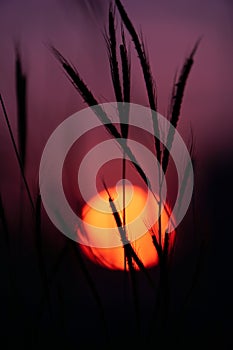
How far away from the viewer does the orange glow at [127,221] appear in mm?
772

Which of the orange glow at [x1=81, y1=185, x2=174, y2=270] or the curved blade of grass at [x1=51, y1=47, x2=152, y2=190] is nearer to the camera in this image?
the curved blade of grass at [x1=51, y1=47, x2=152, y2=190]

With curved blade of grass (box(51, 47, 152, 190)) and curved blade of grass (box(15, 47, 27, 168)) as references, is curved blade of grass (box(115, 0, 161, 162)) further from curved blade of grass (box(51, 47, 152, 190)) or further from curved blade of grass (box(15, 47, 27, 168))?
curved blade of grass (box(15, 47, 27, 168))

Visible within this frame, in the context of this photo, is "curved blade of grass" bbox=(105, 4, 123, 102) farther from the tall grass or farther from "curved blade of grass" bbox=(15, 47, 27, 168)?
"curved blade of grass" bbox=(15, 47, 27, 168)

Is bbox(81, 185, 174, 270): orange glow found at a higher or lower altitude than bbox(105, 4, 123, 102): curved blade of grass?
lower

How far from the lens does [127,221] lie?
80 centimetres

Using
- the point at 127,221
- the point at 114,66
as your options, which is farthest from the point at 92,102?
the point at 127,221

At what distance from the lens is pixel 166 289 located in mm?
660

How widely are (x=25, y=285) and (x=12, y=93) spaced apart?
1.24ft

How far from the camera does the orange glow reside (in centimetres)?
77

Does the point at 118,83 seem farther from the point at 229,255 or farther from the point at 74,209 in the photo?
the point at 229,255

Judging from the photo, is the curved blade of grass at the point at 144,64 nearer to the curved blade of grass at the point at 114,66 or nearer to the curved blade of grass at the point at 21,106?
the curved blade of grass at the point at 114,66

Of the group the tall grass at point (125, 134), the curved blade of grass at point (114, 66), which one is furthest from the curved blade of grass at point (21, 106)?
the curved blade of grass at point (114, 66)

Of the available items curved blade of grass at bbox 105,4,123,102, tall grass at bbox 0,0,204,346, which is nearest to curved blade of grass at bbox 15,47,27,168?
tall grass at bbox 0,0,204,346

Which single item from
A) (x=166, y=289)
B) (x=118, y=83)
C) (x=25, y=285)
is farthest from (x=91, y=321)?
(x=118, y=83)
